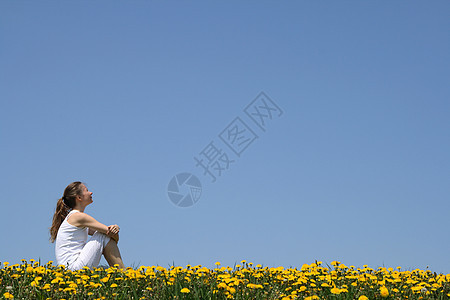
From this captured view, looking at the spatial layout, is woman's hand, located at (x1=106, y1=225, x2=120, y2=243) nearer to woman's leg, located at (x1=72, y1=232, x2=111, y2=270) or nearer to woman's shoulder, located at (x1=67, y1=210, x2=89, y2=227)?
woman's leg, located at (x1=72, y1=232, x2=111, y2=270)

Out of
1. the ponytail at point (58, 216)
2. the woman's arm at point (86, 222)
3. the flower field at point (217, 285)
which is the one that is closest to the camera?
the flower field at point (217, 285)

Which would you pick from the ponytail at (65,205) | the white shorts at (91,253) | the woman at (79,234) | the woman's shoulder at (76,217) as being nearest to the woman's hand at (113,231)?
the woman at (79,234)

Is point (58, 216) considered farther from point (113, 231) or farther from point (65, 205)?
point (113, 231)

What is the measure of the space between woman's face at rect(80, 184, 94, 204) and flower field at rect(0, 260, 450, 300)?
241 centimetres

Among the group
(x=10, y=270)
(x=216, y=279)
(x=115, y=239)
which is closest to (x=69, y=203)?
(x=115, y=239)

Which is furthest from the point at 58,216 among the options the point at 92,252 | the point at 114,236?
the point at 114,236

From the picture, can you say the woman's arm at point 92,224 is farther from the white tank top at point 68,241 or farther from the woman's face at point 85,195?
the woman's face at point 85,195

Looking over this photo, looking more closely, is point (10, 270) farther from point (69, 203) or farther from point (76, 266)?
point (69, 203)

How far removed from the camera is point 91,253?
27.1ft

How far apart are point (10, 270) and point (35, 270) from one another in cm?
98

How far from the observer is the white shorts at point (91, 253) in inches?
324

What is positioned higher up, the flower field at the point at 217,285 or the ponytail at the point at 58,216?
the ponytail at the point at 58,216

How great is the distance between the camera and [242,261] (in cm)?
700

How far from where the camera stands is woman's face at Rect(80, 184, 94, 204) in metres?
9.14
